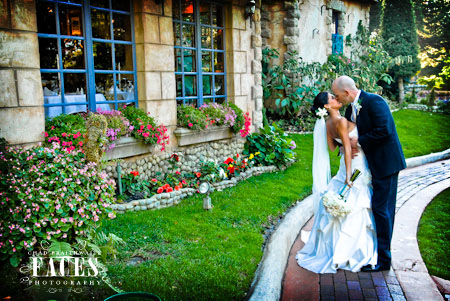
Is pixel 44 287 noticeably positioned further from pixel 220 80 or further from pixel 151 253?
pixel 220 80

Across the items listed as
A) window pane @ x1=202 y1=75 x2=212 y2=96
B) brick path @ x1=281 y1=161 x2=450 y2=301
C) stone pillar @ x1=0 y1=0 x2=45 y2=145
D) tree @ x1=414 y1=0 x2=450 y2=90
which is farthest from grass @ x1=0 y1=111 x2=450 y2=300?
tree @ x1=414 y1=0 x2=450 y2=90

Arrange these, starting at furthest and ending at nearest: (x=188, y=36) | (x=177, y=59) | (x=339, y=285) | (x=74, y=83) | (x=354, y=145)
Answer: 1. (x=188, y=36)
2. (x=177, y=59)
3. (x=74, y=83)
4. (x=354, y=145)
5. (x=339, y=285)

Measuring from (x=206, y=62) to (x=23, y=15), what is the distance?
12.9 feet

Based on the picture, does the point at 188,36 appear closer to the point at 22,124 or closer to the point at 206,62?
the point at 206,62

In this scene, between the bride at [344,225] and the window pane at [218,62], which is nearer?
the bride at [344,225]

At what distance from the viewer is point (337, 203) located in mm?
4535

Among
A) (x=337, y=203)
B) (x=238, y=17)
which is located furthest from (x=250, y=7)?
(x=337, y=203)

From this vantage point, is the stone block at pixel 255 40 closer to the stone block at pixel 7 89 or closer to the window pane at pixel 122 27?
the window pane at pixel 122 27

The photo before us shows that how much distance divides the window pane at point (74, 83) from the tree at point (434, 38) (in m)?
31.8

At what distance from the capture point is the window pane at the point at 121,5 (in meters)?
6.51

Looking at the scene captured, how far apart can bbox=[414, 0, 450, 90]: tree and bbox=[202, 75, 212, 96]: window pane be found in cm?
2882

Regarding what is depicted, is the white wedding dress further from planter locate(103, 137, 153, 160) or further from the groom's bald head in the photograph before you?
planter locate(103, 137, 153, 160)

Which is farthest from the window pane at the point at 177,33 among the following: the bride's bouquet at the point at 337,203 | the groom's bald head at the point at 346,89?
the bride's bouquet at the point at 337,203

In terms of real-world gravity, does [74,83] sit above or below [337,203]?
above
